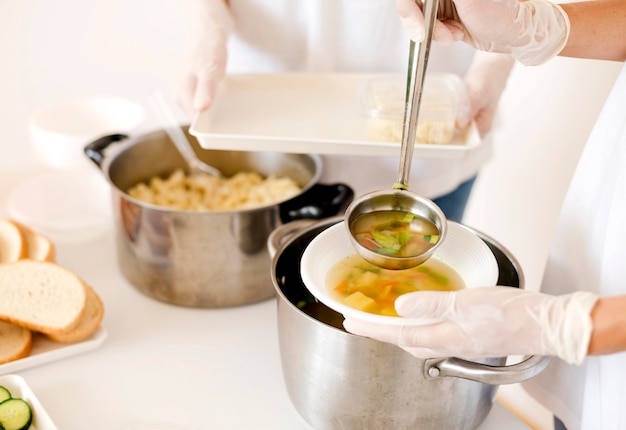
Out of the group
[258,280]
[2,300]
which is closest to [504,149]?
[258,280]

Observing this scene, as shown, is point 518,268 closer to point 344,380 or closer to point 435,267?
point 435,267

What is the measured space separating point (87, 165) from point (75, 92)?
83 centimetres

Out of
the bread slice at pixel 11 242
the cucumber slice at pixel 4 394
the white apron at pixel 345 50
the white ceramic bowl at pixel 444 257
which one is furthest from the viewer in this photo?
the white apron at pixel 345 50

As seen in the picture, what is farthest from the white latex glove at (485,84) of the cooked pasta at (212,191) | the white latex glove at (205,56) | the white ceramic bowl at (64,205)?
the white ceramic bowl at (64,205)

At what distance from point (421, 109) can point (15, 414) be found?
871mm

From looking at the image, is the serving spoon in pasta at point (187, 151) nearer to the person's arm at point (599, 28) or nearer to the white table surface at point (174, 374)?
the white table surface at point (174, 374)

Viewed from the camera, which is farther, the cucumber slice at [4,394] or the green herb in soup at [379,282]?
the cucumber slice at [4,394]

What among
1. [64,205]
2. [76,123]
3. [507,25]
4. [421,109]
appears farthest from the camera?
[76,123]

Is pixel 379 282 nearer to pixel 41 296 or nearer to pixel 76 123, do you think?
pixel 41 296

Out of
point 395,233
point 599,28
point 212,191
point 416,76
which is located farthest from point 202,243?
point 599,28

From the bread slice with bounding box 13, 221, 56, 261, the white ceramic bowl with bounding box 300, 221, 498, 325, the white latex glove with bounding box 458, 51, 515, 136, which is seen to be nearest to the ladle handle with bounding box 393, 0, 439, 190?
the white ceramic bowl with bounding box 300, 221, 498, 325

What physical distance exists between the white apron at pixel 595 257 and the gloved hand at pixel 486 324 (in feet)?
0.57

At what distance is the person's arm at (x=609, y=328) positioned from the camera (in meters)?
0.88

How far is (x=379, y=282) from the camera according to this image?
1.06m
